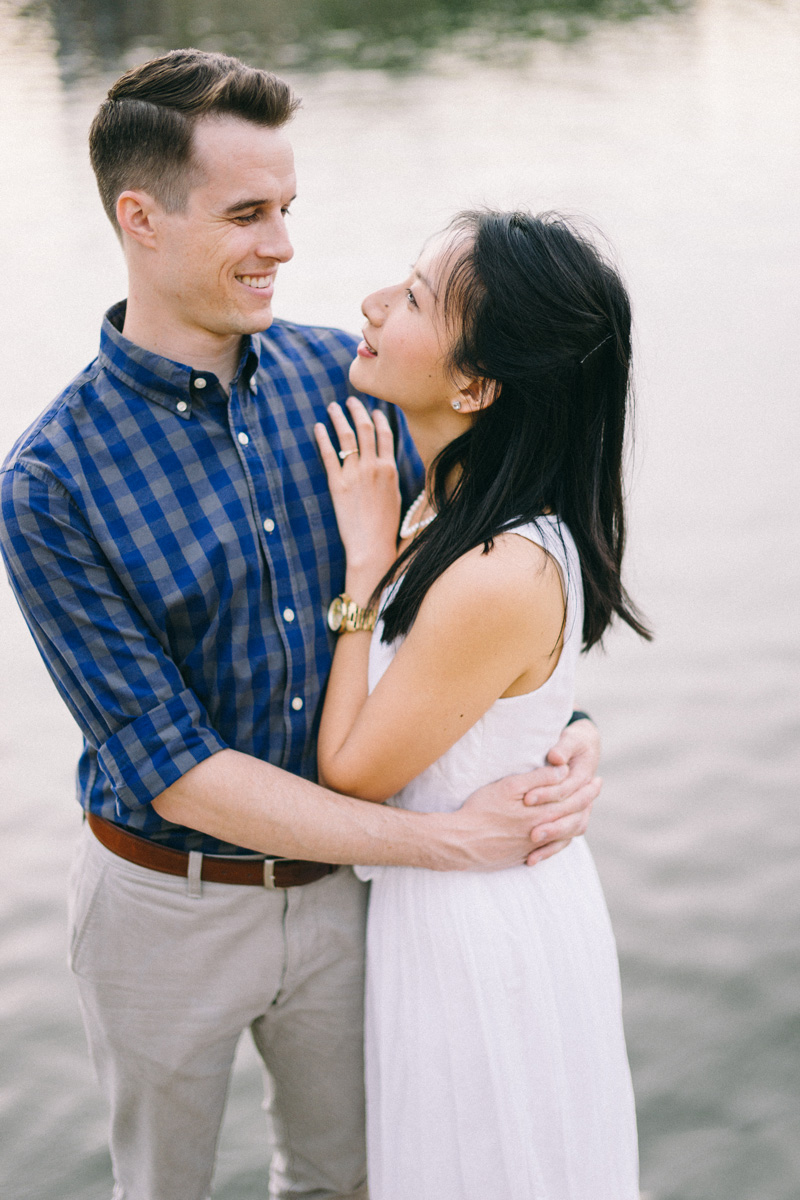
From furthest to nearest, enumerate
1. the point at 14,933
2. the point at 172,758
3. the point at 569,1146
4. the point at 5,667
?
the point at 5,667 < the point at 14,933 < the point at 569,1146 < the point at 172,758

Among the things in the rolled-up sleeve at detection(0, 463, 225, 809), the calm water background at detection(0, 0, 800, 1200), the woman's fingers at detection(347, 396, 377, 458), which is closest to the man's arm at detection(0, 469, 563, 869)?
the rolled-up sleeve at detection(0, 463, 225, 809)

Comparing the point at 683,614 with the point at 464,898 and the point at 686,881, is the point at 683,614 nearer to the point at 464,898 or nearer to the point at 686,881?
the point at 686,881

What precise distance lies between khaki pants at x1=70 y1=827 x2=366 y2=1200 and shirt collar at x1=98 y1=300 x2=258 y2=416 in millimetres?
718

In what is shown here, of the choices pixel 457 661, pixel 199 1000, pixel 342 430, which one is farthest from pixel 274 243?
pixel 199 1000

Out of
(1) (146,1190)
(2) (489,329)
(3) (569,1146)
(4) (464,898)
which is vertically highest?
(2) (489,329)

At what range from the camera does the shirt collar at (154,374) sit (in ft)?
5.50

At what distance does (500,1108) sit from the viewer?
5.51 feet

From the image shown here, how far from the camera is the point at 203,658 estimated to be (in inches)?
68.1

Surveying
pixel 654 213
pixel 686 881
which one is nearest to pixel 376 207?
pixel 654 213

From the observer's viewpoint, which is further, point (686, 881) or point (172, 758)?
point (686, 881)

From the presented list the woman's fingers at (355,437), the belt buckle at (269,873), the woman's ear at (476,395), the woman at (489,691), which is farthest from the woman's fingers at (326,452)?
the belt buckle at (269,873)

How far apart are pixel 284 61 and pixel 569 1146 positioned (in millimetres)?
15731

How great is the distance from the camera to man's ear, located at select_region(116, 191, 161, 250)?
170 cm

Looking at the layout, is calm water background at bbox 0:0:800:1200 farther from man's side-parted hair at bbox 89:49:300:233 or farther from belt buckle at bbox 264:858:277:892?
belt buckle at bbox 264:858:277:892
